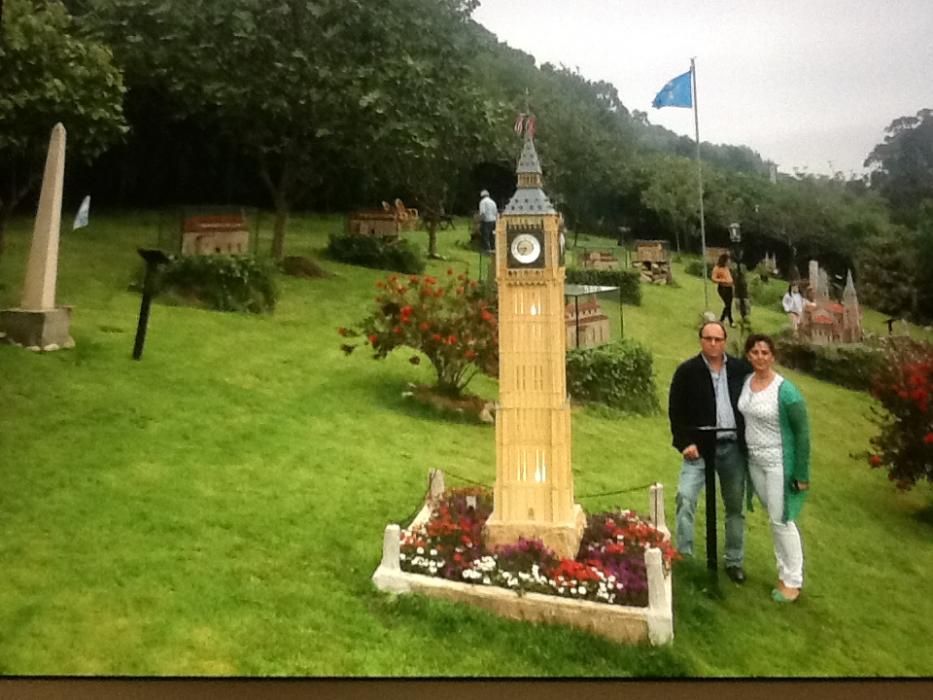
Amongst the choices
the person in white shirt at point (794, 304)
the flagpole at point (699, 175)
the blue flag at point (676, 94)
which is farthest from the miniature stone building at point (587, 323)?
the blue flag at point (676, 94)

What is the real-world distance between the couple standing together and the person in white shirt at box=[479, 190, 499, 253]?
0.78 meters

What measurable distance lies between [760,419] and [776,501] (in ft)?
0.85

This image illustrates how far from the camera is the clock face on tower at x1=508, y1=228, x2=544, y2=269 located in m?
2.52

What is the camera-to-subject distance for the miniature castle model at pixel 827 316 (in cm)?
285

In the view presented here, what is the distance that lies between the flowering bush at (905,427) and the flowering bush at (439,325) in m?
1.33

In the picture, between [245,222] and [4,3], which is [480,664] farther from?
[4,3]

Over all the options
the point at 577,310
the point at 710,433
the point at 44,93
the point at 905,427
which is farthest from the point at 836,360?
the point at 44,93

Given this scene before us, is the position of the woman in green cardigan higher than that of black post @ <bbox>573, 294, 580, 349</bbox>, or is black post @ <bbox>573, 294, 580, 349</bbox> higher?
black post @ <bbox>573, 294, 580, 349</bbox>

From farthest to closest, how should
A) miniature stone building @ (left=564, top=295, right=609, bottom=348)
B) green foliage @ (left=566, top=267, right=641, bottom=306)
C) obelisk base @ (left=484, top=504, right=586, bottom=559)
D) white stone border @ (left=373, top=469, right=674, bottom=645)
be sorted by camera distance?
green foliage @ (left=566, top=267, right=641, bottom=306)
miniature stone building @ (left=564, top=295, right=609, bottom=348)
obelisk base @ (left=484, top=504, right=586, bottom=559)
white stone border @ (left=373, top=469, right=674, bottom=645)

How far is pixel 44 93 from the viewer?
2.91 metres

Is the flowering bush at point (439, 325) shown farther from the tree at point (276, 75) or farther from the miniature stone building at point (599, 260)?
the tree at point (276, 75)

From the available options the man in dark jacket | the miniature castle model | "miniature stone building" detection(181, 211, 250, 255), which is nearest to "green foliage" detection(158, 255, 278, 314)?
"miniature stone building" detection(181, 211, 250, 255)

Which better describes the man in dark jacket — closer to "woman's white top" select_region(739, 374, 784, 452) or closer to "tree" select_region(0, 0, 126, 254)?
"woman's white top" select_region(739, 374, 784, 452)

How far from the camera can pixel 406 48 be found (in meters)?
3.07
